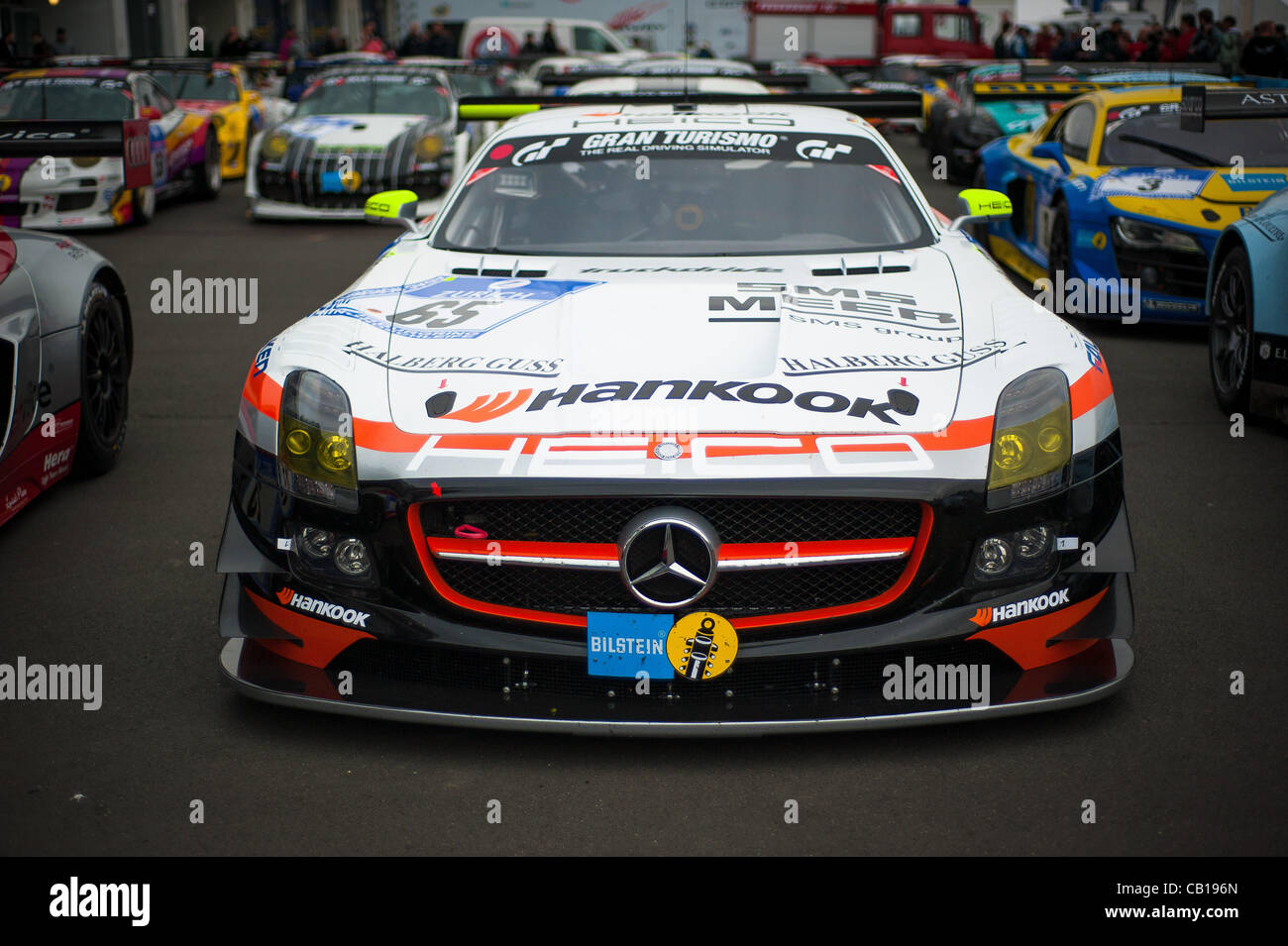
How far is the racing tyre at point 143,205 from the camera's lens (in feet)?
41.4

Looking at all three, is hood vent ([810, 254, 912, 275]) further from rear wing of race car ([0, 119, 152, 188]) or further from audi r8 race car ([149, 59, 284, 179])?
audi r8 race car ([149, 59, 284, 179])

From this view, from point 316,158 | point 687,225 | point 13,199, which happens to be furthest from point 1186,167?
point 13,199

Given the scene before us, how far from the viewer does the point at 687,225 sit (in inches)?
183

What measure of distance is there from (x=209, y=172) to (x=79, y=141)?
10.6m

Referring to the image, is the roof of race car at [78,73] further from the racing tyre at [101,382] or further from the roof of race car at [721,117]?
the roof of race car at [721,117]

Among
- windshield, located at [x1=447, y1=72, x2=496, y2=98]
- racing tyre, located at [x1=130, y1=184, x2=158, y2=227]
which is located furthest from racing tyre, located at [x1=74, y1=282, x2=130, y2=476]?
windshield, located at [x1=447, y1=72, x2=496, y2=98]

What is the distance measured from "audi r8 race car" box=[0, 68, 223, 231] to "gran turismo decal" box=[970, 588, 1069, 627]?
30.7 ft

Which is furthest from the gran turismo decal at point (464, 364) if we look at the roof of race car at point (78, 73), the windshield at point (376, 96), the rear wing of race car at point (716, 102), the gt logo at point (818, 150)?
the roof of race car at point (78, 73)

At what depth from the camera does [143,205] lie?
41.8ft

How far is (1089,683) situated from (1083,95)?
6854 mm

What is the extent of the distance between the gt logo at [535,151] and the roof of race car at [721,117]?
0.11 meters

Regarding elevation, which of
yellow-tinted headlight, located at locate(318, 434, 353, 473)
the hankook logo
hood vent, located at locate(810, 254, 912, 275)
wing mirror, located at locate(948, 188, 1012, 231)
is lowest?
the hankook logo

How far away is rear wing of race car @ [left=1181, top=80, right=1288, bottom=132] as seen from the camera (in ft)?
19.6
